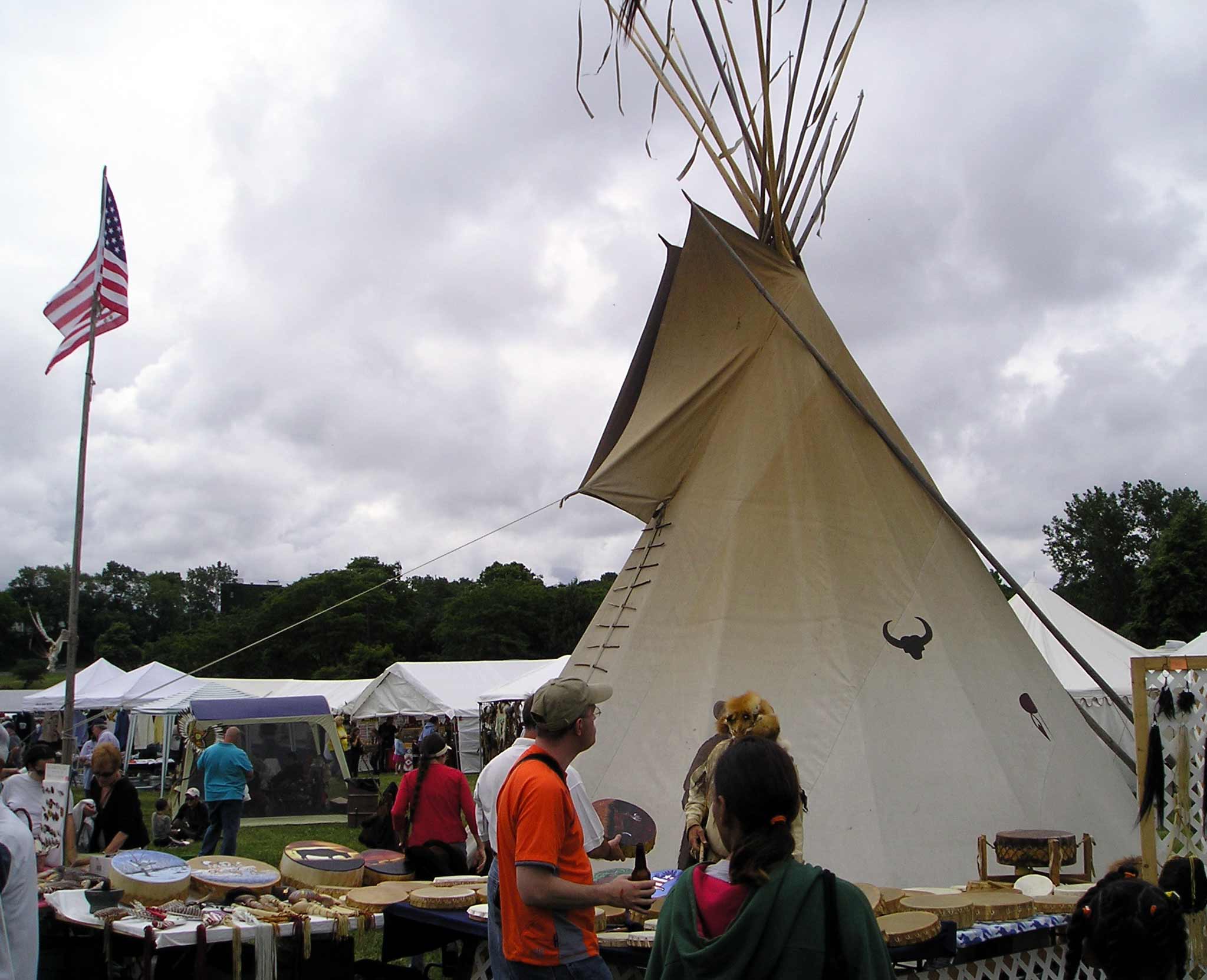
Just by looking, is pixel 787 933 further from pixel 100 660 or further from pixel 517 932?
pixel 100 660

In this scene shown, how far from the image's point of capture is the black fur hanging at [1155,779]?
469cm

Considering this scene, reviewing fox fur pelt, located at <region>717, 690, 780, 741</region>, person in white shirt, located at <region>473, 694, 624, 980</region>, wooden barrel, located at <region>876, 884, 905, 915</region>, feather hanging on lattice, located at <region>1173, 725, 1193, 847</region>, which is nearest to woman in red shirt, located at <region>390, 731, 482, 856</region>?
person in white shirt, located at <region>473, 694, 624, 980</region>

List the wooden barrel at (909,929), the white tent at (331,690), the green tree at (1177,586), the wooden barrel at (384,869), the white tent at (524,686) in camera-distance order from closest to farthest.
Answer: the wooden barrel at (909,929), the wooden barrel at (384,869), the white tent at (524,686), the white tent at (331,690), the green tree at (1177,586)

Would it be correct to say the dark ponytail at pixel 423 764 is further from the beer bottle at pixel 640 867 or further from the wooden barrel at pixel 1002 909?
the beer bottle at pixel 640 867

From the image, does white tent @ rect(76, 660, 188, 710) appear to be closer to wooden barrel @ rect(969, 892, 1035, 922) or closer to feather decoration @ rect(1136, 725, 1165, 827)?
wooden barrel @ rect(969, 892, 1035, 922)

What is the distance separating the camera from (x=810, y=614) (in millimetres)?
7562

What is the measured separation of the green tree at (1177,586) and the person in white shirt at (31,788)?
1569 inches

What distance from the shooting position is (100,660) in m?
24.0

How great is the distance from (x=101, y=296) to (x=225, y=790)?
18.5 ft

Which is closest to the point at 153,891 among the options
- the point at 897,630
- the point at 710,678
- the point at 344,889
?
the point at 344,889

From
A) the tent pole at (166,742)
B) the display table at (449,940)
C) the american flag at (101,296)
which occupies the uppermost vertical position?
the american flag at (101,296)

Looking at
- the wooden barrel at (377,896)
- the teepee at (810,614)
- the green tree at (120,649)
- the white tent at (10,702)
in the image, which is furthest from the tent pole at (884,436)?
the green tree at (120,649)

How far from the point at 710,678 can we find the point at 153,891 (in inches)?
149

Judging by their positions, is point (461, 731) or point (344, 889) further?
point (461, 731)
